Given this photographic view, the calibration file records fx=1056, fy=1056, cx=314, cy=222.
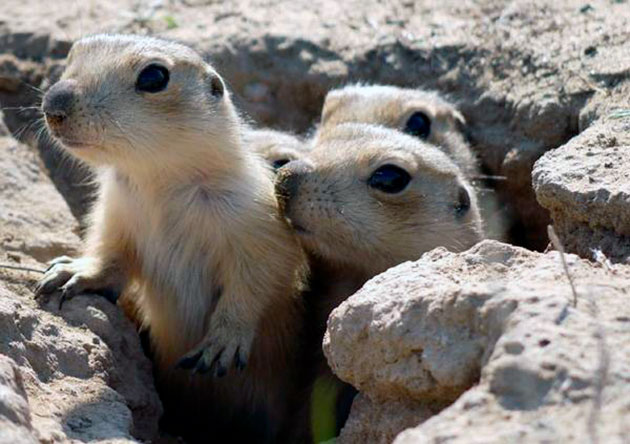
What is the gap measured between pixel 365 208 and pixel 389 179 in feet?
0.91

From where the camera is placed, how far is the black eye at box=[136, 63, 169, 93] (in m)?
6.39

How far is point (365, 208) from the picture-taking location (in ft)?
22.3

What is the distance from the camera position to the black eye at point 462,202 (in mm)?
7172

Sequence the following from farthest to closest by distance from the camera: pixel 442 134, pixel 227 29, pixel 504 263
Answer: pixel 227 29
pixel 442 134
pixel 504 263

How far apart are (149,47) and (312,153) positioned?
1.32m

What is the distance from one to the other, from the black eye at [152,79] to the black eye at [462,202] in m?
2.13

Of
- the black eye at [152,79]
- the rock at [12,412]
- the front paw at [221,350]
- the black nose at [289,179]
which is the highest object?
the black eye at [152,79]

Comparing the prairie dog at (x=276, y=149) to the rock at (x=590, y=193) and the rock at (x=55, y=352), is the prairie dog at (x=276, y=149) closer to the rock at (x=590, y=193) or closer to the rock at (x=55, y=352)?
the rock at (x=55, y=352)

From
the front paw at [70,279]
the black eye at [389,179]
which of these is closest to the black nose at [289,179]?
the black eye at [389,179]

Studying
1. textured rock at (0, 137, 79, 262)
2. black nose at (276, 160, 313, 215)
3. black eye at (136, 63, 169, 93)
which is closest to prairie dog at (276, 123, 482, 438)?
black nose at (276, 160, 313, 215)

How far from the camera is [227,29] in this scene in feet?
31.2

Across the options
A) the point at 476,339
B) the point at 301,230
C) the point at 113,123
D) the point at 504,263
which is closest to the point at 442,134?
the point at 301,230

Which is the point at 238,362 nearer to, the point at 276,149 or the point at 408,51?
the point at 276,149

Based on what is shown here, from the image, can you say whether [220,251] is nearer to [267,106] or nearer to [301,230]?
[301,230]
